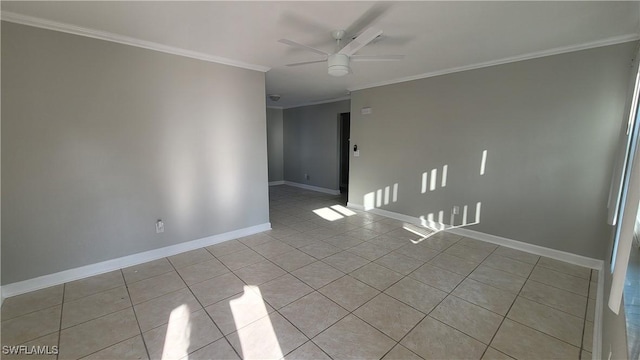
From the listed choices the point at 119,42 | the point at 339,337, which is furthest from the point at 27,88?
the point at 339,337

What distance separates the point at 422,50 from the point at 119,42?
3289 millimetres

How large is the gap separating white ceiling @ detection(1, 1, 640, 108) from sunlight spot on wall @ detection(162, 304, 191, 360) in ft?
8.16

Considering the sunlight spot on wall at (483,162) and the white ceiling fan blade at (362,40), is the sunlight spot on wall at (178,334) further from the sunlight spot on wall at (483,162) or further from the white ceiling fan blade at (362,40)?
the sunlight spot on wall at (483,162)

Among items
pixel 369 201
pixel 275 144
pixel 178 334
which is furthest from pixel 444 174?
pixel 275 144

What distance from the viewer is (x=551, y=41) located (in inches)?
105

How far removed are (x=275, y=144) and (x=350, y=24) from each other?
19.5 ft

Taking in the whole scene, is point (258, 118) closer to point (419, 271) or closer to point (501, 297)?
point (419, 271)

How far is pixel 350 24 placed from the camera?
232 centimetres

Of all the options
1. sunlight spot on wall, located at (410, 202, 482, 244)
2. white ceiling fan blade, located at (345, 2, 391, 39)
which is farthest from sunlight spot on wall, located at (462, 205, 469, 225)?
white ceiling fan blade, located at (345, 2, 391, 39)

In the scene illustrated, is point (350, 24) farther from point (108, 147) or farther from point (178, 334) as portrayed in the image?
point (178, 334)

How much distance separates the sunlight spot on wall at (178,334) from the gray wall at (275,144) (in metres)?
6.00

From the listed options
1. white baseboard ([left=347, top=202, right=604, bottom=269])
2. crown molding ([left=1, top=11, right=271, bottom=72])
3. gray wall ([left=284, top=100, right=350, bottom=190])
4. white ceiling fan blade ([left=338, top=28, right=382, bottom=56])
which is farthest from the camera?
gray wall ([left=284, top=100, right=350, bottom=190])

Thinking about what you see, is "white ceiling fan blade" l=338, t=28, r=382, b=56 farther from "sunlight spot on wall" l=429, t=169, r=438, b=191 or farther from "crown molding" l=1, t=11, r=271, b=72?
"sunlight spot on wall" l=429, t=169, r=438, b=191

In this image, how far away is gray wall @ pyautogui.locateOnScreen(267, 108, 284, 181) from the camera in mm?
7836
